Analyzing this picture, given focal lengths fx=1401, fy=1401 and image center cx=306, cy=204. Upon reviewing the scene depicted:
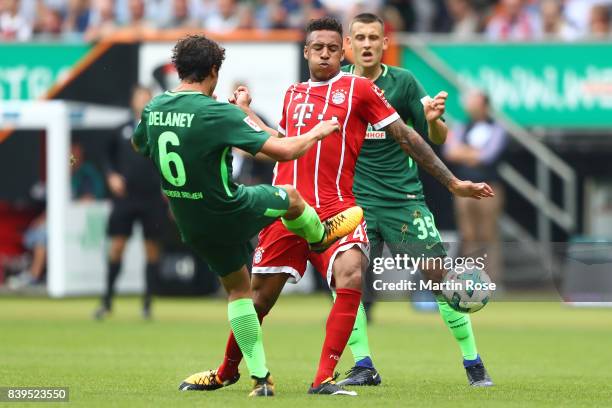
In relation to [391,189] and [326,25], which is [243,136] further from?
[391,189]

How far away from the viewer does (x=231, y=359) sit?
30.4 feet

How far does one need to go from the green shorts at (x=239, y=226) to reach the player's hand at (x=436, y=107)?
136cm

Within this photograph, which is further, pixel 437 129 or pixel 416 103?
pixel 416 103

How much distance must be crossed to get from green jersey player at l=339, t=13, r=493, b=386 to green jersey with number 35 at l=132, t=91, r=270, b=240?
186 centimetres

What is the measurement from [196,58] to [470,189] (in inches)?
79.7

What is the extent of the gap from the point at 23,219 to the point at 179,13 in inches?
162

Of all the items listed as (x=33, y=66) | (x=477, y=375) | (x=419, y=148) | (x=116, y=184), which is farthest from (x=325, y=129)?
(x=33, y=66)

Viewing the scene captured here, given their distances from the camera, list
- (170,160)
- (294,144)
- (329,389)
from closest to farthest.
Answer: (294,144), (170,160), (329,389)

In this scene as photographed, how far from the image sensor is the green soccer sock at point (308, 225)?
878 cm

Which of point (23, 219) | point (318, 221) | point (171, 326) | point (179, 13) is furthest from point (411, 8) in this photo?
point (318, 221)

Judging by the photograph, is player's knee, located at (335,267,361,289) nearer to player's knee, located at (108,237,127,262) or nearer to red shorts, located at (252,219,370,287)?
red shorts, located at (252,219,370,287)

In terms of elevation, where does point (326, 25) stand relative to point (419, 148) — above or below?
above

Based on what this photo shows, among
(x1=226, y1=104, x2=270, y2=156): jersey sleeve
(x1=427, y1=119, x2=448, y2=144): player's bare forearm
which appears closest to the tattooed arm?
(x1=427, y1=119, x2=448, y2=144): player's bare forearm

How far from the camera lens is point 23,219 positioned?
22.4 m
